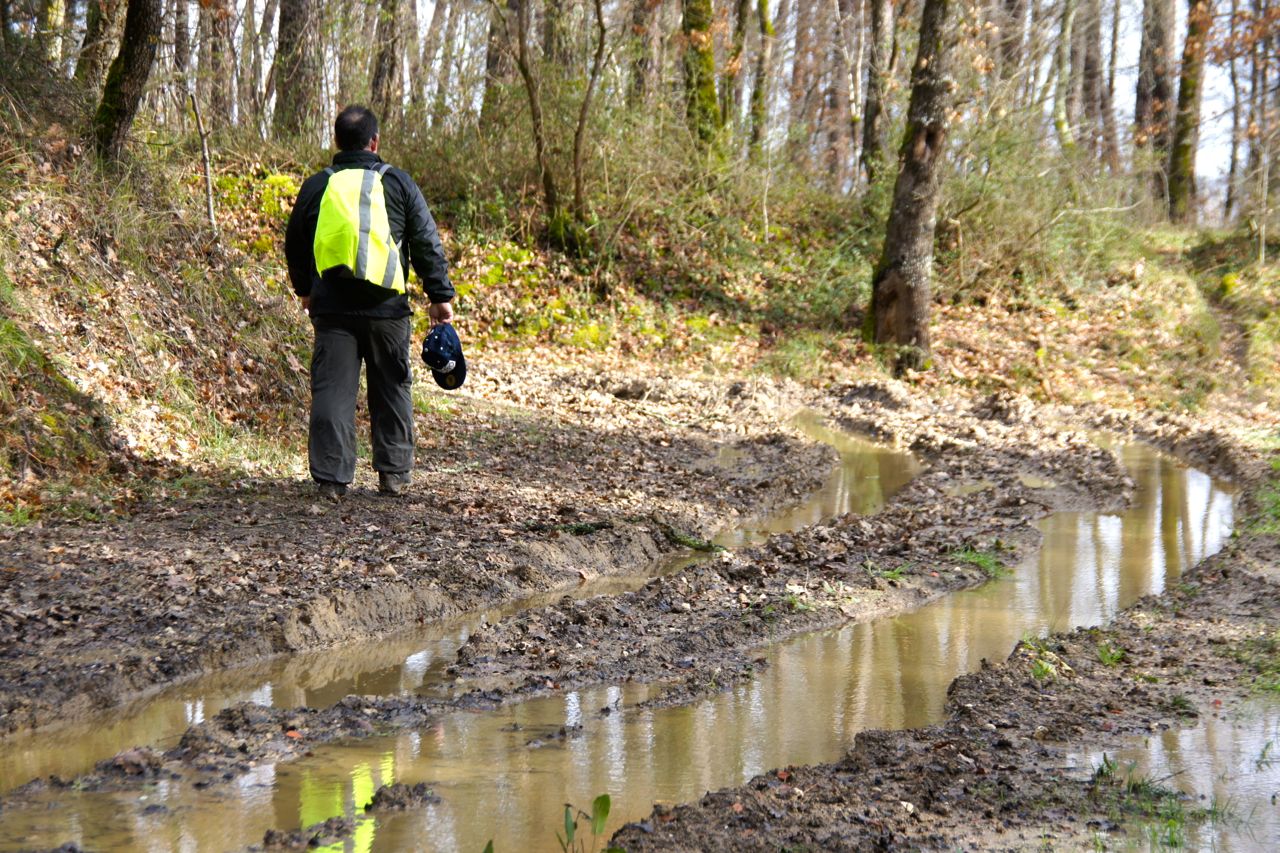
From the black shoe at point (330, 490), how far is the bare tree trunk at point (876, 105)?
45.2 ft

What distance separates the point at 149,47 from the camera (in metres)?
8.47

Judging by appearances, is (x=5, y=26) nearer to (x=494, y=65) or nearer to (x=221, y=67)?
(x=221, y=67)

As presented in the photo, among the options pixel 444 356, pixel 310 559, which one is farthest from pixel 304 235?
pixel 310 559

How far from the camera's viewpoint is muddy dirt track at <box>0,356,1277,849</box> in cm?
338

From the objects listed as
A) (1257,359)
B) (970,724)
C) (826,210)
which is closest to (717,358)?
(826,210)

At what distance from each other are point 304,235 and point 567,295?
29.7ft

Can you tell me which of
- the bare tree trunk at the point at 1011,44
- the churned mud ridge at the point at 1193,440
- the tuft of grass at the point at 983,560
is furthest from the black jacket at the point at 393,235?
the bare tree trunk at the point at 1011,44

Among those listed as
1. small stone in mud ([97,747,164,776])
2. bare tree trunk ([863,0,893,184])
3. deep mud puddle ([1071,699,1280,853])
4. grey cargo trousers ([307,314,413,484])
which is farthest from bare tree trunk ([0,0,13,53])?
bare tree trunk ([863,0,893,184])

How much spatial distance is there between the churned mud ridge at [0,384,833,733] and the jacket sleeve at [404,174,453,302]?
4.28ft

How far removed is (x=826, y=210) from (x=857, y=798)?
1708 centimetres

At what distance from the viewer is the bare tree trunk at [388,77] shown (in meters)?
16.1

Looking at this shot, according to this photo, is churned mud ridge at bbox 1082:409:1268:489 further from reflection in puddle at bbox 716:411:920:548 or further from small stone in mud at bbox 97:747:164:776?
small stone in mud at bbox 97:747:164:776

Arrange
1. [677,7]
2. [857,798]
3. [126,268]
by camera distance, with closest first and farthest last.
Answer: [857,798]
[126,268]
[677,7]

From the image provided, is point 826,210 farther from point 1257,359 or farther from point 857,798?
point 857,798
